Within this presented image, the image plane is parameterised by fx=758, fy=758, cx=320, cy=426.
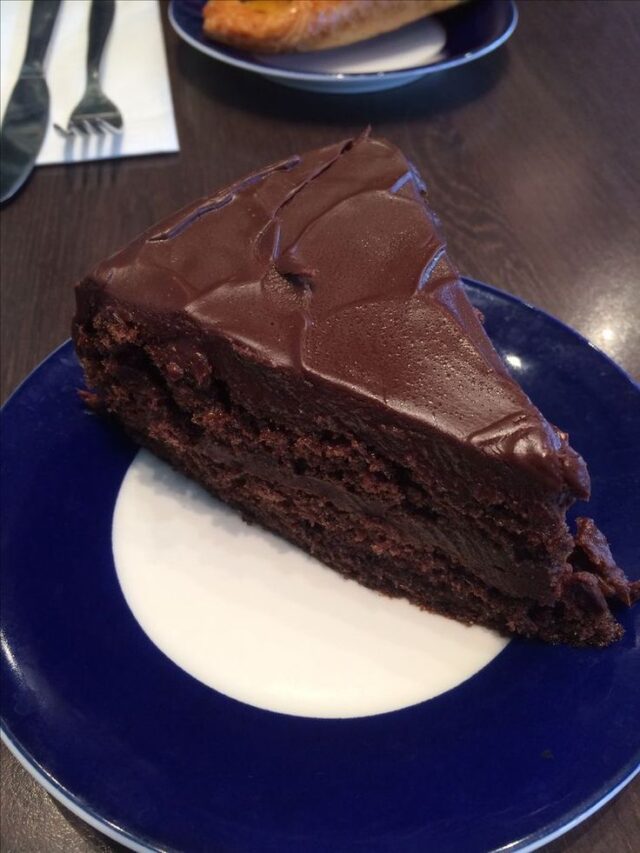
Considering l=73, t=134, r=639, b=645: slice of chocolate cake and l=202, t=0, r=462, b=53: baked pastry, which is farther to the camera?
l=202, t=0, r=462, b=53: baked pastry

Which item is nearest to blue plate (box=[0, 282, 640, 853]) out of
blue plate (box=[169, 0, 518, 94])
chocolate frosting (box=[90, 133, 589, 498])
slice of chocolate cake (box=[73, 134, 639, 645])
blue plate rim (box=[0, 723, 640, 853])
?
blue plate rim (box=[0, 723, 640, 853])

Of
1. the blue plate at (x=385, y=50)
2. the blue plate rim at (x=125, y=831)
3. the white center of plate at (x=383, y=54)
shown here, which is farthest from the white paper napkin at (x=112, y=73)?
the blue plate rim at (x=125, y=831)

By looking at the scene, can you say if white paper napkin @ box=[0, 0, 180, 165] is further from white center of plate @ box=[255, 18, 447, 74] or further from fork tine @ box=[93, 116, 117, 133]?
white center of plate @ box=[255, 18, 447, 74]

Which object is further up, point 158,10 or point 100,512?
point 158,10

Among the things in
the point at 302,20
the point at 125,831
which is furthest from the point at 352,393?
the point at 302,20

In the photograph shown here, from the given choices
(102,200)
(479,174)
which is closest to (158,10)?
(102,200)

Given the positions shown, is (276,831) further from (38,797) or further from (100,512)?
(100,512)
